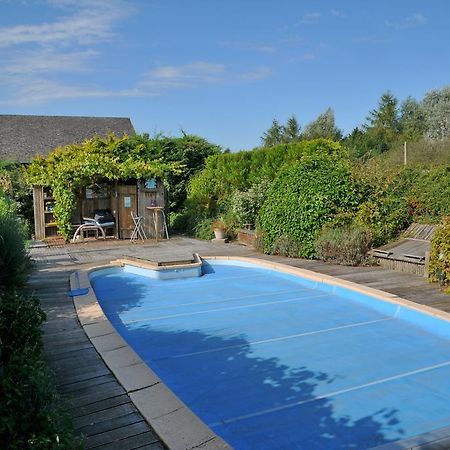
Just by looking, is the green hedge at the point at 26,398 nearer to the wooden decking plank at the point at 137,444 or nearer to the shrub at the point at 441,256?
the wooden decking plank at the point at 137,444

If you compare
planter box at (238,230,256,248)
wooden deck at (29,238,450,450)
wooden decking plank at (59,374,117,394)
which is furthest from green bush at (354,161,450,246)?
wooden decking plank at (59,374,117,394)

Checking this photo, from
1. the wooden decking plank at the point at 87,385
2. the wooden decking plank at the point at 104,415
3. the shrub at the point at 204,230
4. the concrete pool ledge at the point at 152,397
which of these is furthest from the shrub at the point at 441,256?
the shrub at the point at 204,230

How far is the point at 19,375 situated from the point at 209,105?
23024 mm

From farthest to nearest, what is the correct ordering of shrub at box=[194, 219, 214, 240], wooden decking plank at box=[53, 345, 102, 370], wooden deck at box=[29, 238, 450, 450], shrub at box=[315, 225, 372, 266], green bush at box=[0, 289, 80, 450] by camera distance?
1. shrub at box=[194, 219, 214, 240]
2. shrub at box=[315, 225, 372, 266]
3. wooden decking plank at box=[53, 345, 102, 370]
4. wooden deck at box=[29, 238, 450, 450]
5. green bush at box=[0, 289, 80, 450]

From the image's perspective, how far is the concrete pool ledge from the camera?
3.04 metres

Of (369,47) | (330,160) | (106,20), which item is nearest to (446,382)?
(330,160)

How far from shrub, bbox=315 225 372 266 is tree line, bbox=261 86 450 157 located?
88.2ft

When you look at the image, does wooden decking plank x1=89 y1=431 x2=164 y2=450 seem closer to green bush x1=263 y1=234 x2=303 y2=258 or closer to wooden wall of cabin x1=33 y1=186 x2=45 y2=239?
green bush x1=263 y1=234 x2=303 y2=258

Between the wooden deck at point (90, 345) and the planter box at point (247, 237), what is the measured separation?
58 centimetres

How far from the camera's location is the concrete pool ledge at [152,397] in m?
3.04

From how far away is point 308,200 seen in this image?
35.3ft

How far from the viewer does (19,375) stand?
2.83 metres

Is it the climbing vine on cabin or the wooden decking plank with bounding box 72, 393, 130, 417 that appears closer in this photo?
the wooden decking plank with bounding box 72, 393, 130, 417

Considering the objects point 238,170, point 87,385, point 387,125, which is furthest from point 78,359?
point 387,125
